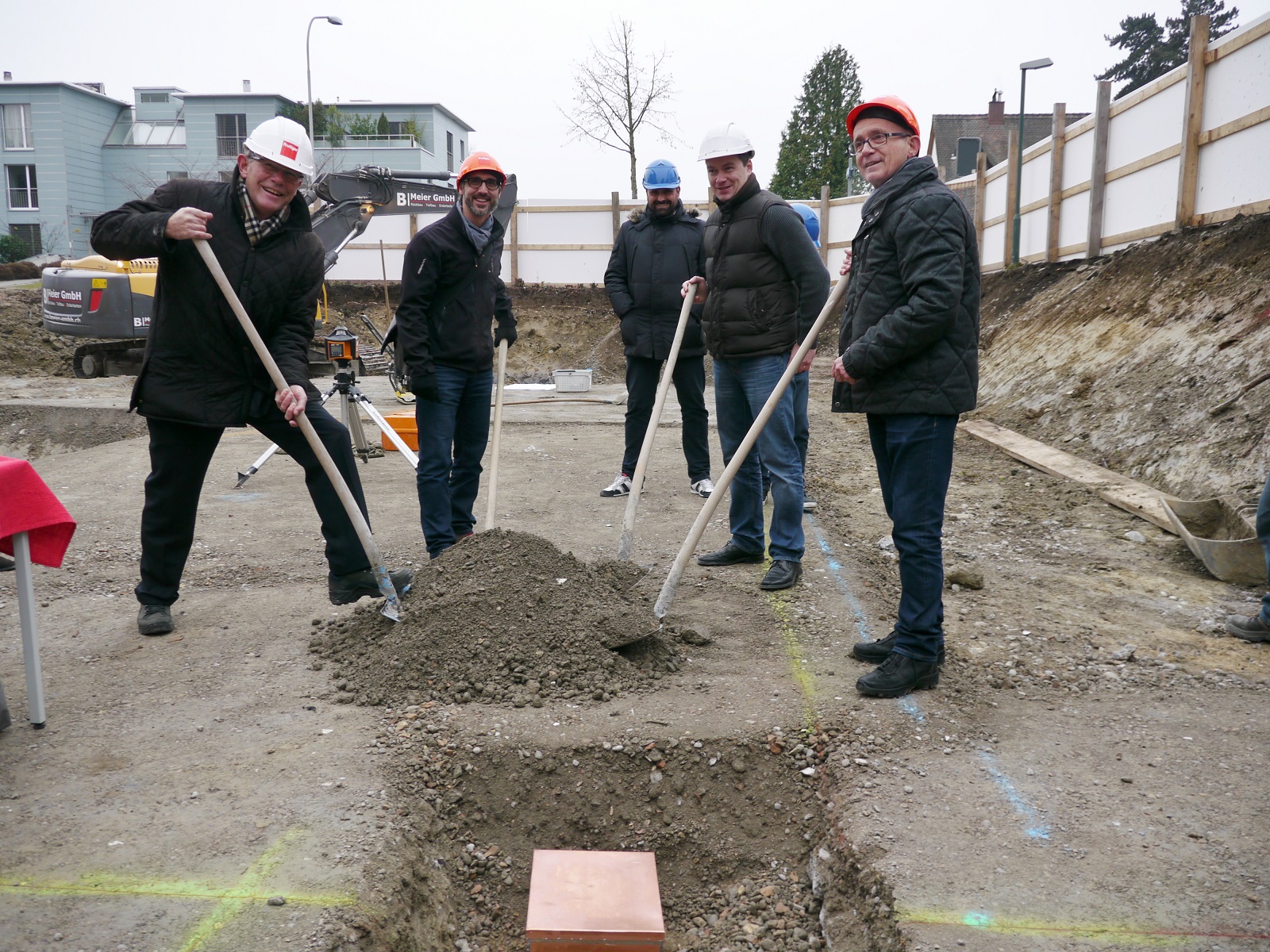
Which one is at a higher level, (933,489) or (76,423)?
(933,489)

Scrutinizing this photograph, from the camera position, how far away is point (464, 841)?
2811 millimetres

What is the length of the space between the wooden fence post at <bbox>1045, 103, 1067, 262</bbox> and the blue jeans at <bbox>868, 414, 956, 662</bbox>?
10596 millimetres

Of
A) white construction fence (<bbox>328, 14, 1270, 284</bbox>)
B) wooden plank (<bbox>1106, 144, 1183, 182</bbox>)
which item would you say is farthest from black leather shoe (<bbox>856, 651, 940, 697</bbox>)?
wooden plank (<bbox>1106, 144, 1183, 182</bbox>)

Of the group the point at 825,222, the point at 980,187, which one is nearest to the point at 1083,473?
the point at 980,187

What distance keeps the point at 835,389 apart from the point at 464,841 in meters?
2.03

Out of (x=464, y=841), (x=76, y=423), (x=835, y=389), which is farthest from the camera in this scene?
(x=76, y=423)

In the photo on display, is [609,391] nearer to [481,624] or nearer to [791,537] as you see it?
[791,537]

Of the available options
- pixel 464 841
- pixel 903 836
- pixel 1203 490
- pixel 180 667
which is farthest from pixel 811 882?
pixel 1203 490

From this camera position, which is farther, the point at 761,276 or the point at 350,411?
the point at 350,411

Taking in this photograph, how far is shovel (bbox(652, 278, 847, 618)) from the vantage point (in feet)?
12.3

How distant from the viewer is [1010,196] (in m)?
14.1

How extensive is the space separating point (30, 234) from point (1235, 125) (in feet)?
138

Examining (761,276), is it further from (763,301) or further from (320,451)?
(320,451)

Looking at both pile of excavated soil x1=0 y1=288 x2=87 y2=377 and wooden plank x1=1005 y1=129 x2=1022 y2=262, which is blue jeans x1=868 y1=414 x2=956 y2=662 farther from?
pile of excavated soil x1=0 y1=288 x2=87 y2=377
